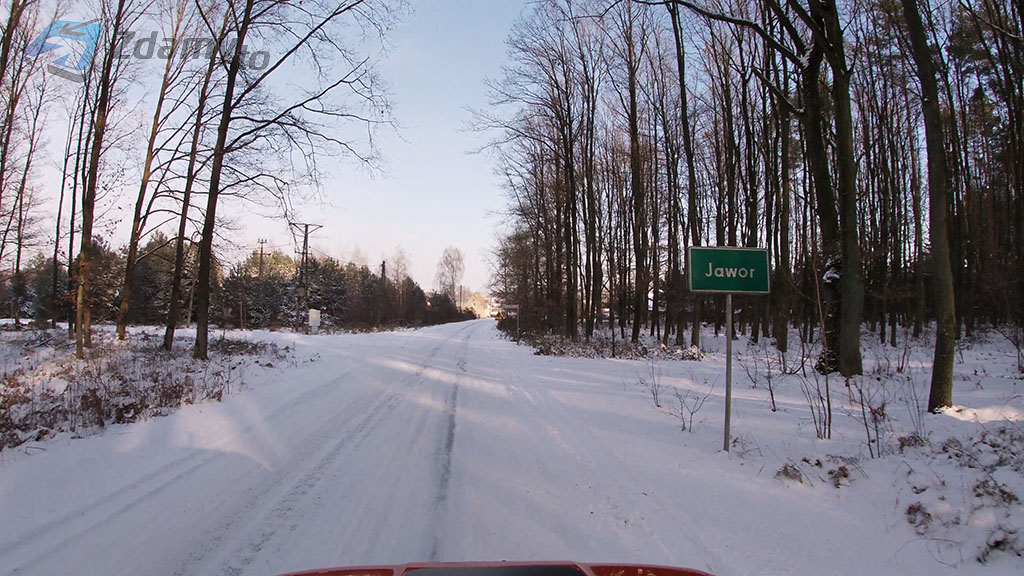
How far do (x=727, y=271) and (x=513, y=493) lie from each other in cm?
331

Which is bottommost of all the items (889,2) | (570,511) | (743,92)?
(570,511)

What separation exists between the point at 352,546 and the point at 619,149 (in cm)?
2997

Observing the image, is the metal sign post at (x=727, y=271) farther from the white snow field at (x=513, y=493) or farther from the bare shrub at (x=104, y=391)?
the bare shrub at (x=104, y=391)

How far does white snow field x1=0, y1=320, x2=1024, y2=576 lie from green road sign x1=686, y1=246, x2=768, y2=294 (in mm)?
1924

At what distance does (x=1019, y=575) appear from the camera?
298 centimetres

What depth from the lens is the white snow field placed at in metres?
3.44

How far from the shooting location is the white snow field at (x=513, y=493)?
3.44 metres

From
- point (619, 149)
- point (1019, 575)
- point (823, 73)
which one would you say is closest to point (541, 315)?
point (619, 149)

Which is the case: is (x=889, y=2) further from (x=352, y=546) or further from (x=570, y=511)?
(x=352, y=546)

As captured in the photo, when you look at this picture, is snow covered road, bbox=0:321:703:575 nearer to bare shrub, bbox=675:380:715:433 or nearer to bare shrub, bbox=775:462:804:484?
bare shrub, bbox=775:462:804:484

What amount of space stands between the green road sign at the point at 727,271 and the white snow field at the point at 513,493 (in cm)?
192

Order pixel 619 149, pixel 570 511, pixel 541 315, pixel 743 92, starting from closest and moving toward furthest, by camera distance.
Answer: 1. pixel 570 511
2. pixel 743 92
3. pixel 619 149
4. pixel 541 315

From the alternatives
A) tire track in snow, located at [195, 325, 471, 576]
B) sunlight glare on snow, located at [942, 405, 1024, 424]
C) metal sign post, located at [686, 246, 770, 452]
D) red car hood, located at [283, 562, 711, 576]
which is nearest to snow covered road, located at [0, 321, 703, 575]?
tire track in snow, located at [195, 325, 471, 576]

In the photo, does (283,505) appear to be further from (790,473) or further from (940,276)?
(940,276)
